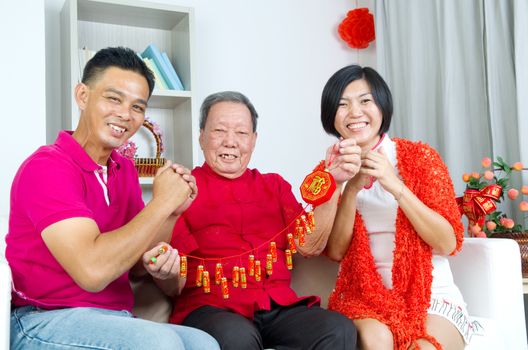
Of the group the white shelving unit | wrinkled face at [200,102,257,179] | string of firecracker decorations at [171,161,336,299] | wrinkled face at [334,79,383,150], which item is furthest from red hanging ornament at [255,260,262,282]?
the white shelving unit

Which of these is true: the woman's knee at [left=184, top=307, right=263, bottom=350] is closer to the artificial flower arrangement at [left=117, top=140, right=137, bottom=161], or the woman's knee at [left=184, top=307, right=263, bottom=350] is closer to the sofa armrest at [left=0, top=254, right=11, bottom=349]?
the sofa armrest at [left=0, top=254, right=11, bottom=349]

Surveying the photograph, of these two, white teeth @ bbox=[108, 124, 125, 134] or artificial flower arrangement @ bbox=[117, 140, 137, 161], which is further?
artificial flower arrangement @ bbox=[117, 140, 137, 161]

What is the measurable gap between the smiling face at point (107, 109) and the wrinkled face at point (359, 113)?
24.0 inches

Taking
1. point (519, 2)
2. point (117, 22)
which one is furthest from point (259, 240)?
point (117, 22)

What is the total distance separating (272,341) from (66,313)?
23.0 inches

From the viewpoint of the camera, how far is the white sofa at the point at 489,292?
1691mm

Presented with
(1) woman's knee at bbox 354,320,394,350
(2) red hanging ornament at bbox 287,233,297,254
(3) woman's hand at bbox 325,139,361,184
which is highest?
(3) woman's hand at bbox 325,139,361,184

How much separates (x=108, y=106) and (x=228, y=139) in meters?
0.48

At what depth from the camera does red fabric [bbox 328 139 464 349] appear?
5.15ft

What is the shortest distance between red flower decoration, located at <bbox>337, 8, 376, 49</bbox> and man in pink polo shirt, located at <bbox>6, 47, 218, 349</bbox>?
2402mm

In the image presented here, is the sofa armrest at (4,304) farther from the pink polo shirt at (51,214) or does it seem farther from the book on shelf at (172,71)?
the book on shelf at (172,71)

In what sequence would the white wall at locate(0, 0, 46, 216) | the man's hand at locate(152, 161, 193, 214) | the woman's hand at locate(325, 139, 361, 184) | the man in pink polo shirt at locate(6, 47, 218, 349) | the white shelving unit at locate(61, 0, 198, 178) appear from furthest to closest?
the white shelving unit at locate(61, 0, 198, 178)
the white wall at locate(0, 0, 46, 216)
the woman's hand at locate(325, 139, 361, 184)
the man's hand at locate(152, 161, 193, 214)
the man in pink polo shirt at locate(6, 47, 218, 349)

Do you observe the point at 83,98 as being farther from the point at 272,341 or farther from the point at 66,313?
the point at 272,341

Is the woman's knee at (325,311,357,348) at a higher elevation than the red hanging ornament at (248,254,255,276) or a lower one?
lower
